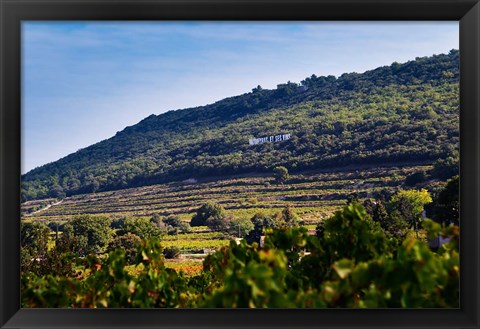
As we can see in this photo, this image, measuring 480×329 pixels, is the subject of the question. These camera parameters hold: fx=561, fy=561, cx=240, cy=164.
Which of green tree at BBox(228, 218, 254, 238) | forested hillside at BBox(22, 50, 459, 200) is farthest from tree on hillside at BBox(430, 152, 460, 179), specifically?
green tree at BBox(228, 218, 254, 238)

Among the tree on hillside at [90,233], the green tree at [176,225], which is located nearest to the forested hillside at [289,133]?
the green tree at [176,225]

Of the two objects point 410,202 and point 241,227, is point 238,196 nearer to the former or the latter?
point 241,227

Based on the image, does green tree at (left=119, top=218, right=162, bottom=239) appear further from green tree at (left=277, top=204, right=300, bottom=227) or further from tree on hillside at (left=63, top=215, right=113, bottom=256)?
green tree at (left=277, top=204, right=300, bottom=227)

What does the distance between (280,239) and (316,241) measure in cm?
9

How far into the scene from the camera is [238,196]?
29156mm

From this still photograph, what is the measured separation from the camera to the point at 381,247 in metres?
1.40

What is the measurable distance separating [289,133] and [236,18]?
31.0m

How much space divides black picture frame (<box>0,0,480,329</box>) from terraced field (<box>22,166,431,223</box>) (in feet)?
76.7

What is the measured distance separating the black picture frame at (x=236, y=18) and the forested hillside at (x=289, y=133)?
27.3m

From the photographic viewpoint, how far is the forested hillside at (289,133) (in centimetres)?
2928

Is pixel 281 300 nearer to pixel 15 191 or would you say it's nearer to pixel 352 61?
pixel 15 191

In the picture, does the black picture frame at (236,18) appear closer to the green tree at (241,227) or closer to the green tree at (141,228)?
the green tree at (141,228)

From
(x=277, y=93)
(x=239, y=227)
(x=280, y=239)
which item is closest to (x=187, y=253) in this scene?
(x=239, y=227)

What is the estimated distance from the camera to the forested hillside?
96.1 ft
